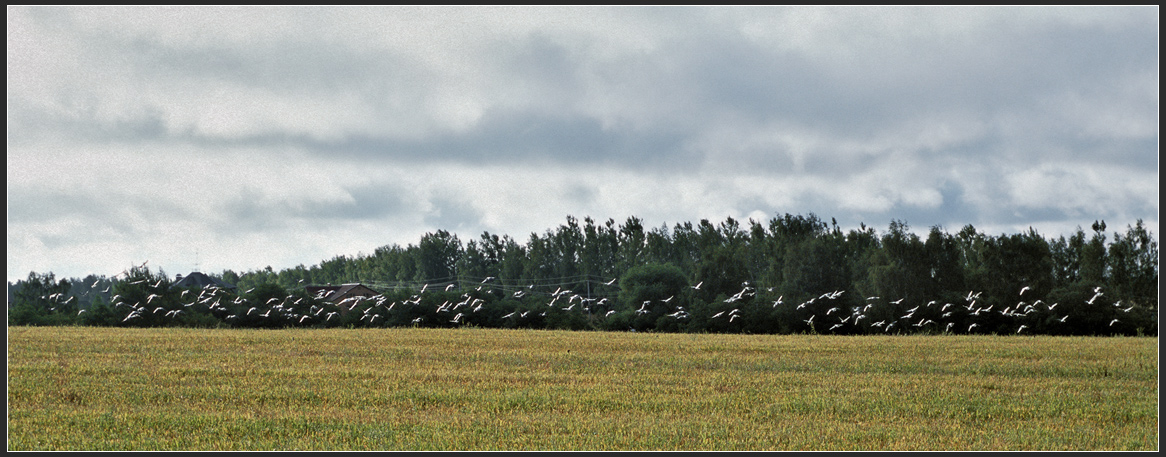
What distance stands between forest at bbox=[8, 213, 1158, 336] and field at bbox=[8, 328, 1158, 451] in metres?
16.4

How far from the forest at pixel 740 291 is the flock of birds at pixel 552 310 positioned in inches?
3.7

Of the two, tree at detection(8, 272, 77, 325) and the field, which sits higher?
tree at detection(8, 272, 77, 325)

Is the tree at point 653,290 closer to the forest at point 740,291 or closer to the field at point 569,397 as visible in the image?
the forest at point 740,291

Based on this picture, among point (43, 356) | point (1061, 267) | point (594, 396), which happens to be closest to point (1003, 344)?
point (1061, 267)

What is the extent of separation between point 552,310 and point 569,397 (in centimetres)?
3219

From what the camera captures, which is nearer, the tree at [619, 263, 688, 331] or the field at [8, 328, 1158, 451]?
the field at [8, 328, 1158, 451]

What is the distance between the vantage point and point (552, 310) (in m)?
48.5

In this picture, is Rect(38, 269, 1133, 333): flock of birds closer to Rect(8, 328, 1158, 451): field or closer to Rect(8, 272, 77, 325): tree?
Rect(8, 272, 77, 325): tree

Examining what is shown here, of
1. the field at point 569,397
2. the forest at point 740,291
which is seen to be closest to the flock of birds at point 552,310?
the forest at point 740,291

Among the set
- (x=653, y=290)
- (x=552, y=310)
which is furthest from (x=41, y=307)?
(x=653, y=290)

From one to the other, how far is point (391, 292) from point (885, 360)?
33.5 metres

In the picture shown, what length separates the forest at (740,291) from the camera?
147 feet

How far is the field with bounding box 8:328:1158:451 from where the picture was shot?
1206cm

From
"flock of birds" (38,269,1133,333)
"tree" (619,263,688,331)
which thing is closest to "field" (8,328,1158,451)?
"flock of birds" (38,269,1133,333)
